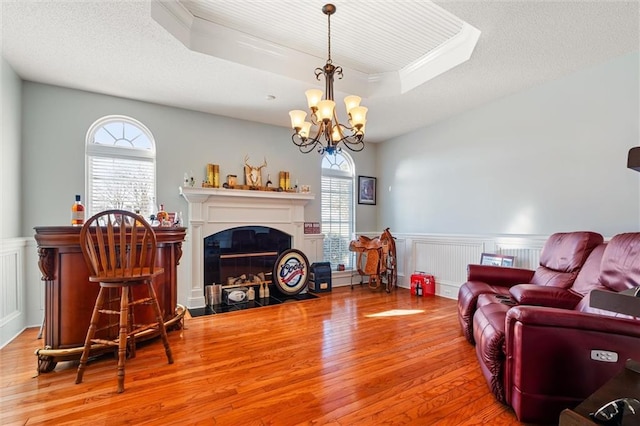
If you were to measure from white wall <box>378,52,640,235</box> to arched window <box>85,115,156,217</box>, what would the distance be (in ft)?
13.3

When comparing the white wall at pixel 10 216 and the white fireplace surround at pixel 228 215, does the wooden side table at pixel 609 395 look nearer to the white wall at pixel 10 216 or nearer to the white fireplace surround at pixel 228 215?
the white fireplace surround at pixel 228 215

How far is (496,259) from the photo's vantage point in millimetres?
3771

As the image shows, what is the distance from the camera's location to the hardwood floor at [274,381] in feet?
5.72

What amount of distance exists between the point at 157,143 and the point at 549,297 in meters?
4.49

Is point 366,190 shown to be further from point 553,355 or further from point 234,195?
point 553,355

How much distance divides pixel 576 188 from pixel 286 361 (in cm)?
346

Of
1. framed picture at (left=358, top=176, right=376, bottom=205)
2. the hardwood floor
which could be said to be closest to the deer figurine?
framed picture at (left=358, top=176, right=376, bottom=205)

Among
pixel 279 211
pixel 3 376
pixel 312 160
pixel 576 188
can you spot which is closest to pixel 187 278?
pixel 279 211

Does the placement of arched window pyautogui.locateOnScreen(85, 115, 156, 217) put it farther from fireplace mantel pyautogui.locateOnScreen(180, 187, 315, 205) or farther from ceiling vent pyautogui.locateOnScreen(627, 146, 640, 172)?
ceiling vent pyautogui.locateOnScreen(627, 146, 640, 172)

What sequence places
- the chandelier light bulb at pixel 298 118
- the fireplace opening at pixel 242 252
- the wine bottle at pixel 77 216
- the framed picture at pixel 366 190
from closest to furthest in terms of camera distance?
1. the wine bottle at pixel 77 216
2. the chandelier light bulb at pixel 298 118
3. the fireplace opening at pixel 242 252
4. the framed picture at pixel 366 190

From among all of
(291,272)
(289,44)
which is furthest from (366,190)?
(289,44)

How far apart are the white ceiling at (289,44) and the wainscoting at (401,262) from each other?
185 centimetres

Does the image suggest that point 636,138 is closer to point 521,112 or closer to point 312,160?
point 521,112

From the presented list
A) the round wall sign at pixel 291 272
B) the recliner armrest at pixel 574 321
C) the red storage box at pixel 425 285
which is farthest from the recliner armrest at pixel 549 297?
the round wall sign at pixel 291 272
